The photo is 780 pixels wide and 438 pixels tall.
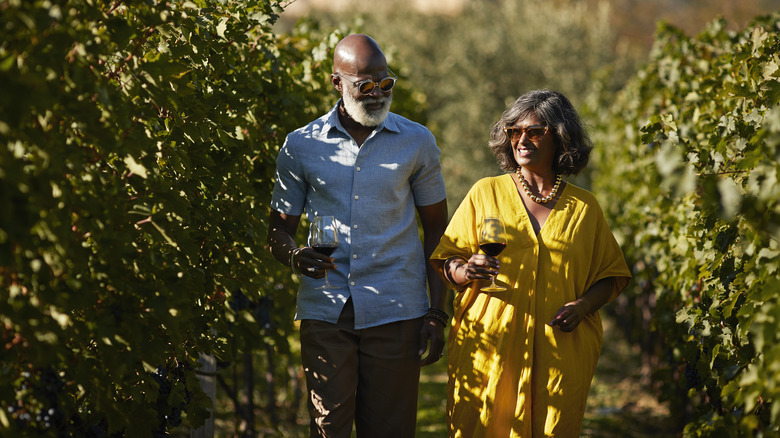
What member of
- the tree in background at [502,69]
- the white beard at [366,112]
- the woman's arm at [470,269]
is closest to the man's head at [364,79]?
the white beard at [366,112]

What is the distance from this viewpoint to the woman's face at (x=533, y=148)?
326cm

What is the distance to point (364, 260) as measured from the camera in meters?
3.26

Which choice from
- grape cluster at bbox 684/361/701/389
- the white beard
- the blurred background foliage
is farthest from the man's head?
grape cluster at bbox 684/361/701/389

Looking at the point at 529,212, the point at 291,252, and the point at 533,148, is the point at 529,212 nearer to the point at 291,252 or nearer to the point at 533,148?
the point at 533,148

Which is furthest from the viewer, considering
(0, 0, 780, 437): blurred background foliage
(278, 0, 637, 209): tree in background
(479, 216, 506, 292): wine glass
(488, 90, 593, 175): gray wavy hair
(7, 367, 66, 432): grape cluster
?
(278, 0, 637, 209): tree in background

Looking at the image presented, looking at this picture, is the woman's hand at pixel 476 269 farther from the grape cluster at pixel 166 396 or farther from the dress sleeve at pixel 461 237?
the grape cluster at pixel 166 396

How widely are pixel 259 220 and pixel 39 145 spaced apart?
1.88 metres

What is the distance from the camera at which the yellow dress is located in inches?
121

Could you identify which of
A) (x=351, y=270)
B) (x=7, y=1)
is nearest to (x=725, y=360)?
(x=351, y=270)

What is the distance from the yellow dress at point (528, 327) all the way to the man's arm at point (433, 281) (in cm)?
8

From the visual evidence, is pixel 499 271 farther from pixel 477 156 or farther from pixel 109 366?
pixel 477 156

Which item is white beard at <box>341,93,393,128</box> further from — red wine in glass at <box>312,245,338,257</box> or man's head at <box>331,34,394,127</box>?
red wine in glass at <box>312,245,338,257</box>

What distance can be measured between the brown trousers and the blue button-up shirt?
0.20 ft

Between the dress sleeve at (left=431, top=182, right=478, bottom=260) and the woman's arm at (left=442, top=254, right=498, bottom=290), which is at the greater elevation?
the dress sleeve at (left=431, top=182, right=478, bottom=260)
